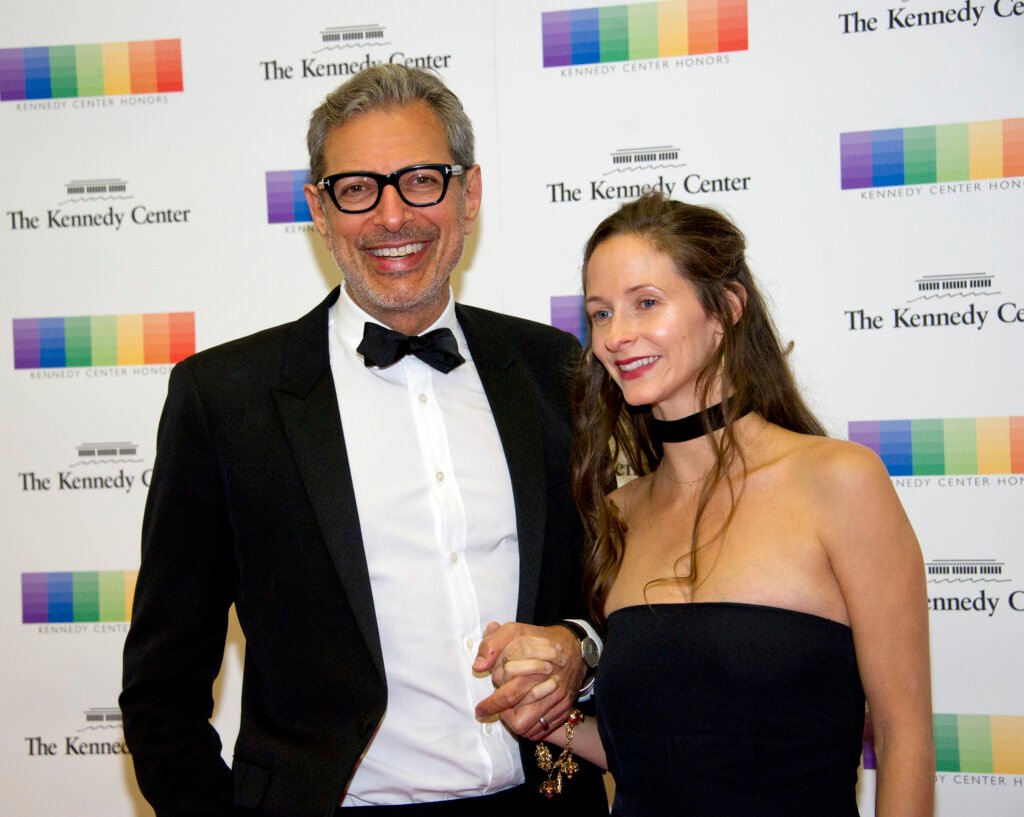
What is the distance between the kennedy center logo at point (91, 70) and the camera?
9.71ft

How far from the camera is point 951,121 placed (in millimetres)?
2744

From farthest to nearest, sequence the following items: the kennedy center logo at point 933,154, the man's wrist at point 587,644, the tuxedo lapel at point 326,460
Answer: the kennedy center logo at point 933,154
the man's wrist at point 587,644
the tuxedo lapel at point 326,460

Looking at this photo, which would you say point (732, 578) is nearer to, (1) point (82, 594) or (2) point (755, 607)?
(2) point (755, 607)

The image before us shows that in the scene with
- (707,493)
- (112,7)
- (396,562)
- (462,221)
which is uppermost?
(112,7)

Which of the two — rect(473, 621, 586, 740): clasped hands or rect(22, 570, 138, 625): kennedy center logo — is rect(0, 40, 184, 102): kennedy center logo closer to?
rect(22, 570, 138, 625): kennedy center logo

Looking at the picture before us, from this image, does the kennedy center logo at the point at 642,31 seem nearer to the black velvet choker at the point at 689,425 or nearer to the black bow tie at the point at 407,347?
the black bow tie at the point at 407,347

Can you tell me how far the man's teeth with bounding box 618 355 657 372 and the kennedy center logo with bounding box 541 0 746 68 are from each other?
1307 millimetres

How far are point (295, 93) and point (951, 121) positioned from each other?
6.08 ft

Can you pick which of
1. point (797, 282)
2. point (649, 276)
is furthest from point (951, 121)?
point (649, 276)

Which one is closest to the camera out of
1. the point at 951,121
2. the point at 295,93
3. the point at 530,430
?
the point at 530,430

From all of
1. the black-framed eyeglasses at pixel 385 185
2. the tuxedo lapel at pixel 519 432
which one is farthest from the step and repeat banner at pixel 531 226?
the black-framed eyeglasses at pixel 385 185

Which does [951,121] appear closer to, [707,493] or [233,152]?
[707,493]

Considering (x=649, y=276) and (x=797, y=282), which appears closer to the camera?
(x=649, y=276)

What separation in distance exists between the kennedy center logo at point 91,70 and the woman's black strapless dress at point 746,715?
2.22 meters
